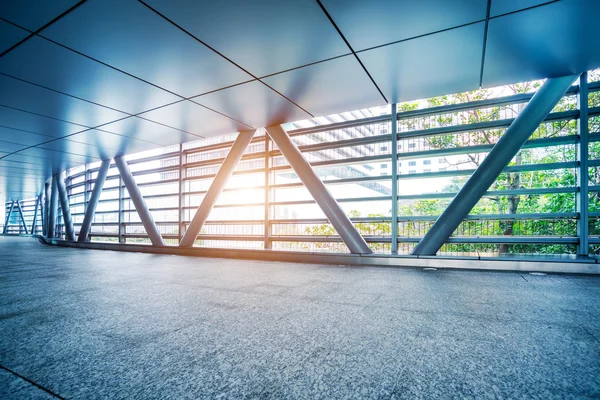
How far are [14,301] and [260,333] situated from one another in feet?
9.68

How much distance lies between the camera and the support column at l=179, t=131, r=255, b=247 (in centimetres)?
730

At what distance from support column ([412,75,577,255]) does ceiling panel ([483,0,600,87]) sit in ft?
0.93

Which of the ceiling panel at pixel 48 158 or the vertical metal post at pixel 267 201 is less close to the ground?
the ceiling panel at pixel 48 158

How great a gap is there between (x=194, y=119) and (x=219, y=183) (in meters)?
1.99

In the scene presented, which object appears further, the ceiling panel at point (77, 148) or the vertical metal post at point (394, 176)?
the ceiling panel at point (77, 148)

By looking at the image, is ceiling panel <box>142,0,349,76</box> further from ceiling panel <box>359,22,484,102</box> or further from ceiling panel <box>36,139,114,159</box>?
ceiling panel <box>36,139,114,159</box>

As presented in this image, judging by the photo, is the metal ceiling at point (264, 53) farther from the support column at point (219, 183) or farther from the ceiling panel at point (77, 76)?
the support column at point (219, 183)

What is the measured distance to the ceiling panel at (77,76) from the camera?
364cm

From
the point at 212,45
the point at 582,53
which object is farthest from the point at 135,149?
the point at 582,53

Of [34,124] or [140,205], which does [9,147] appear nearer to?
[34,124]

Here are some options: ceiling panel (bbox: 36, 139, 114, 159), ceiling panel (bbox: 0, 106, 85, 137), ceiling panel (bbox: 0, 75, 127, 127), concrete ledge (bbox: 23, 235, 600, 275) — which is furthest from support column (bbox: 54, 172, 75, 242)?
ceiling panel (bbox: 0, 75, 127, 127)

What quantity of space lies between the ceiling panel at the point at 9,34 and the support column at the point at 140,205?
653cm

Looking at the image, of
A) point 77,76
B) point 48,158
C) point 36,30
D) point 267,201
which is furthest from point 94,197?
point 36,30

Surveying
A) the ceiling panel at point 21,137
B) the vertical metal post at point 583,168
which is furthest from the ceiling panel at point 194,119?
the vertical metal post at point 583,168
